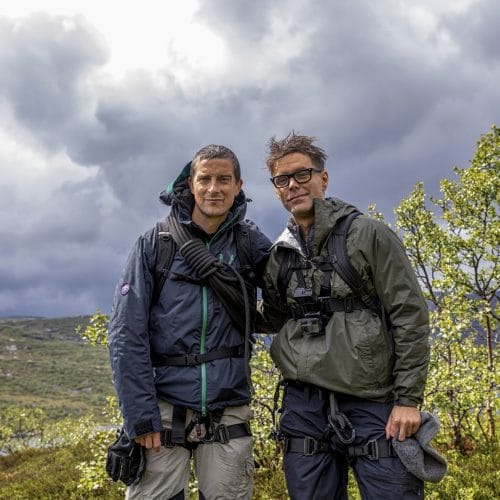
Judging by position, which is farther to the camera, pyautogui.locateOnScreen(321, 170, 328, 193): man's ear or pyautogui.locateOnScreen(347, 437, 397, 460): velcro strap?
pyautogui.locateOnScreen(321, 170, 328, 193): man's ear

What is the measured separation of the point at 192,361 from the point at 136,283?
0.91 metres

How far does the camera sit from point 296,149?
492 centimetres

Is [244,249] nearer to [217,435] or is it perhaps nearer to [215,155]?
[215,155]

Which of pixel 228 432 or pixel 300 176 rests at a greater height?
pixel 300 176

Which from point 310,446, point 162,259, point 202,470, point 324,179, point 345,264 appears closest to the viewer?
point 310,446

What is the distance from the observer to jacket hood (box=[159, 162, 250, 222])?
16.3ft

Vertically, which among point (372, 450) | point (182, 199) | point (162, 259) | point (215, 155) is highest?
point (215, 155)

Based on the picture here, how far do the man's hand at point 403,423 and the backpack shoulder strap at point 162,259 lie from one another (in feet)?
7.96

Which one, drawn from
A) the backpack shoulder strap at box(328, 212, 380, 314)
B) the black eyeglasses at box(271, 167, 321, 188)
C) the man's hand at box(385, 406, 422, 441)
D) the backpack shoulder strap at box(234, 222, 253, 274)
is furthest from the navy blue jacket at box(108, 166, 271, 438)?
the man's hand at box(385, 406, 422, 441)

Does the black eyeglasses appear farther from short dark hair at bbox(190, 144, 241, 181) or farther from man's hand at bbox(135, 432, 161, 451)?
man's hand at bbox(135, 432, 161, 451)

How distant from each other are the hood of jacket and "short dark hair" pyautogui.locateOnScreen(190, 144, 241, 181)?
934 millimetres

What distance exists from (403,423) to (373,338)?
29.0 inches

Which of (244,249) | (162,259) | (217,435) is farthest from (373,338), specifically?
(162,259)

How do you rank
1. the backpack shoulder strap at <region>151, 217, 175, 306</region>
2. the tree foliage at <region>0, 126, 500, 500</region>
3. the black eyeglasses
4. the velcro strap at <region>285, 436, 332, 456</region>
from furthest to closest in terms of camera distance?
the tree foliage at <region>0, 126, 500, 500</region> → the black eyeglasses → the backpack shoulder strap at <region>151, 217, 175, 306</region> → the velcro strap at <region>285, 436, 332, 456</region>
